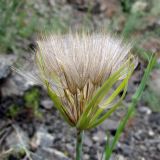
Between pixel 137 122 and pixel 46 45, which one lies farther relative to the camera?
pixel 137 122

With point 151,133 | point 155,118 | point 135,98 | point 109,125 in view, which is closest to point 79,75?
point 135,98

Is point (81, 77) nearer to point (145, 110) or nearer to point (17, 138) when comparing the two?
point (17, 138)

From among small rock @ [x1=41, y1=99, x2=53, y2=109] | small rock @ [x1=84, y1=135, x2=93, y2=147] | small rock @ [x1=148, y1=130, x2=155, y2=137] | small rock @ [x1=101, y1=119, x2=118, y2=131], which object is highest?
small rock @ [x1=41, y1=99, x2=53, y2=109]

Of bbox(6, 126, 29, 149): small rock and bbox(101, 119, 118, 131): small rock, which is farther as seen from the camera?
bbox(101, 119, 118, 131): small rock

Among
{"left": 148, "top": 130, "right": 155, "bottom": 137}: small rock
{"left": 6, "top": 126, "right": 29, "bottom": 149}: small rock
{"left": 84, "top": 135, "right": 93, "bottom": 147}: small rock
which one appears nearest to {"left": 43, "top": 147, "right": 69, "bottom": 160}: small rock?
{"left": 6, "top": 126, "right": 29, "bottom": 149}: small rock

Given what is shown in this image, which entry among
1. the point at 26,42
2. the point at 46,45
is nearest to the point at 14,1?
the point at 26,42

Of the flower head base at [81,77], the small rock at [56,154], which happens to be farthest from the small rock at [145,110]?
the flower head base at [81,77]

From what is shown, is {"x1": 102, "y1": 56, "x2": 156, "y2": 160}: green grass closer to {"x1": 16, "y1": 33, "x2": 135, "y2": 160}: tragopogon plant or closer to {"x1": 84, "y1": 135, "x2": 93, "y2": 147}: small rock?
{"x1": 16, "y1": 33, "x2": 135, "y2": 160}: tragopogon plant

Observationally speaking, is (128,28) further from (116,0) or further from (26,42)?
(116,0)
